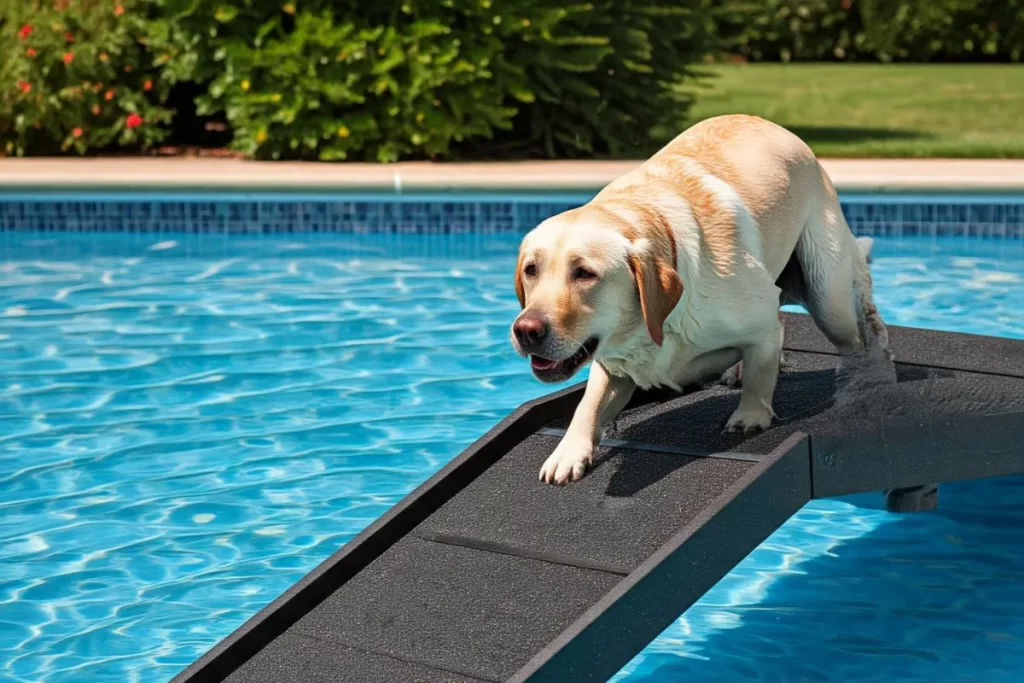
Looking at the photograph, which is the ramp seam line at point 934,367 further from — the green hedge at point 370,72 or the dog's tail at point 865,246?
the green hedge at point 370,72

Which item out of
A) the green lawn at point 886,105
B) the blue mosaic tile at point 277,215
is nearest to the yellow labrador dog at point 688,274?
the blue mosaic tile at point 277,215

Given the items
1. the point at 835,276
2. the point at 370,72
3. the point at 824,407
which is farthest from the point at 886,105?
the point at 824,407

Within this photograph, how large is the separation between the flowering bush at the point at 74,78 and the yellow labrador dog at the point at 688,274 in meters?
8.64

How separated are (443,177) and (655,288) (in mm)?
6602

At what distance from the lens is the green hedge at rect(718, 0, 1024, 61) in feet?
75.2

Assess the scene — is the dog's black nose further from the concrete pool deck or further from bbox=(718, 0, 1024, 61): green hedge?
bbox=(718, 0, 1024, 61): green hedge

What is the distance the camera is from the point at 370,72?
11008mm

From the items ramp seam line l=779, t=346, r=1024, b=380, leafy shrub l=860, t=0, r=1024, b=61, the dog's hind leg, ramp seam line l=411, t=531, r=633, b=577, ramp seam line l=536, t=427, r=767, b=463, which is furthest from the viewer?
leafy shrub l=860, t=0, r=1024, b=61

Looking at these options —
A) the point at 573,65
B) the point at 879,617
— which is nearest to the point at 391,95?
the point at 573,65

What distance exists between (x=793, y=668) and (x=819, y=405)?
72cm

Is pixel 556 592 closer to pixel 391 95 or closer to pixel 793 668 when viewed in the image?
pixel 793 668

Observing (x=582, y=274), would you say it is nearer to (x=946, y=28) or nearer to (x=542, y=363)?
(x=542, y=363)

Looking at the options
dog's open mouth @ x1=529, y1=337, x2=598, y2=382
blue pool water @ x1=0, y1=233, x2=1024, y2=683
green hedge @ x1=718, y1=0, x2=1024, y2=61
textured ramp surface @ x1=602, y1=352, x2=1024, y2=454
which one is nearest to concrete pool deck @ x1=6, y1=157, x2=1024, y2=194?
blue pool water @ x1=0, y1=233, x2=1024, y2=683

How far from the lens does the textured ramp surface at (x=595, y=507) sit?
3.19 metres
